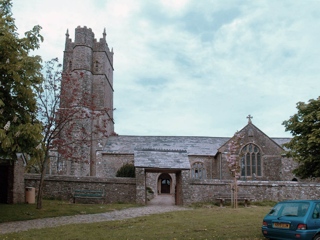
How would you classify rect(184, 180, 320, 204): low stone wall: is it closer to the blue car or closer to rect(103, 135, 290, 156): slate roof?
the blue car

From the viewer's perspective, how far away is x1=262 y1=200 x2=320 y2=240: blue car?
10.1 meters

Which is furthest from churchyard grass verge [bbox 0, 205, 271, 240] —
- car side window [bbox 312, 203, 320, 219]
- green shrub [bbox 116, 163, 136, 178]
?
green shrub [bbox 116, 163, 136, 178]

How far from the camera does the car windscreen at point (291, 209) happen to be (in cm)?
1062

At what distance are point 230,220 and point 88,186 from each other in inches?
458

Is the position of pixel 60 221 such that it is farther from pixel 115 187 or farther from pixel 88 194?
pixel 115 187

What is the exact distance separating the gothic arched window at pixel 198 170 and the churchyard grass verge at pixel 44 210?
18.8m

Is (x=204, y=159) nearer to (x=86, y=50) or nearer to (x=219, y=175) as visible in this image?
(x=219, y=175)

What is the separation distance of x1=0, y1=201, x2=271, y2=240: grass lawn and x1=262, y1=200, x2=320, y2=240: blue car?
123 cm

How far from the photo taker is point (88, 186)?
24609 mm

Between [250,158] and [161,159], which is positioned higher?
[250,158]

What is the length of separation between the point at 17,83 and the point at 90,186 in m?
12.3

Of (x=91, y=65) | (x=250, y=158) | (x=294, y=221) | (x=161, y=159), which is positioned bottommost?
(x=294, y=221)

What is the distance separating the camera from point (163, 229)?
1360 centimetres

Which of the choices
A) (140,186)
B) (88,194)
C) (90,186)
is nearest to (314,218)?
(140,186)
